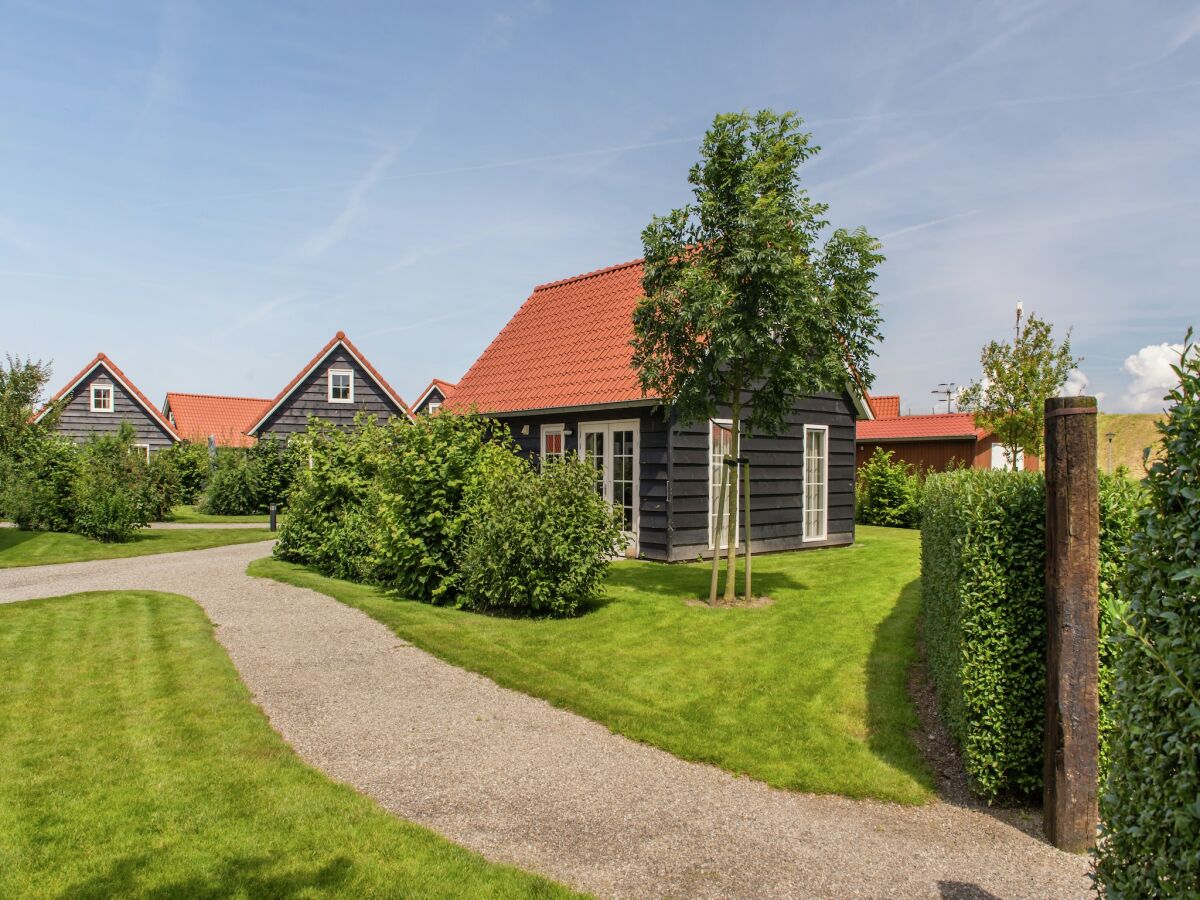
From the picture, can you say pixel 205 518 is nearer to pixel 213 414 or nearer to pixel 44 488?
pixel 44 488

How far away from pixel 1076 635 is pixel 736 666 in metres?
3.69

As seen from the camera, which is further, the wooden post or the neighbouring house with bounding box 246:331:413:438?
the neighbouring house with bounding box 246:331:413:438

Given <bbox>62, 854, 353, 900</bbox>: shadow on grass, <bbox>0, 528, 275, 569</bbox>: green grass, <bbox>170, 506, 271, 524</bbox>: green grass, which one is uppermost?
<bbox>170, 506, 271, 524</bbox>: green grass

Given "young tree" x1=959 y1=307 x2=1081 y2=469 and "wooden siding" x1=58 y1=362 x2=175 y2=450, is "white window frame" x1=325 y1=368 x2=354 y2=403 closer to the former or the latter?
"wooden siding" x1=58 y1=362 x2=175 y2=450

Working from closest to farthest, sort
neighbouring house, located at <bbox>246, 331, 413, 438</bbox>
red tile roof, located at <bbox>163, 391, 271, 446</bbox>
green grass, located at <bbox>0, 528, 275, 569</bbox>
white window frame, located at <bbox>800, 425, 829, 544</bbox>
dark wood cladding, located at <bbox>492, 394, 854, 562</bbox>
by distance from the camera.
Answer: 1. dark wood cladding, located at <bbox>492, 394, 854, 562</bbox>
2. green grass, located at <bbox>0, 528, 275, 569</bbox>
3. white window frame, located at <bbox>800, 425, 829, 544</bbox>
4. neighbouring house, located at <bbox>246, 331, 413, 438</bbox>
5. red tile roof, located at <bbox>163, 391, 271, 446</bbox>

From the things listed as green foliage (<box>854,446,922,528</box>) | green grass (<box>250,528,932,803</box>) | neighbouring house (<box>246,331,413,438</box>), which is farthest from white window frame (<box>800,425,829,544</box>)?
neighbouring house (<box>246,331,413,438</box>)

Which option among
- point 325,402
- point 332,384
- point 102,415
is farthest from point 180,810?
point 102,415

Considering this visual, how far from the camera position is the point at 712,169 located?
9.74 m

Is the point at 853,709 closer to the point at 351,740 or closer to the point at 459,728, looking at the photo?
the point at 459,728

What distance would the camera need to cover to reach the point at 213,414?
128 ft

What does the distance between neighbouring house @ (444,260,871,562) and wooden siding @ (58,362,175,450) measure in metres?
20.9

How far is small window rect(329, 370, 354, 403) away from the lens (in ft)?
96.1

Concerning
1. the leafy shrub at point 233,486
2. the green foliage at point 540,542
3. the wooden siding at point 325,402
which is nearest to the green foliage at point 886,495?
the green foliage at point 540,542

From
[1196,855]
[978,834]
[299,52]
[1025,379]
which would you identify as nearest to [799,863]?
[978,834]
